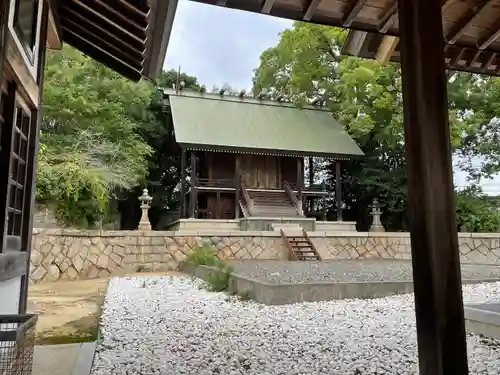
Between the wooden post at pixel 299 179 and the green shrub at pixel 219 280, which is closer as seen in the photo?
the green shrub at pixel 219 280

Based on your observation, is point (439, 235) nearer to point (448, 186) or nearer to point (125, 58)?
point (448, 186)

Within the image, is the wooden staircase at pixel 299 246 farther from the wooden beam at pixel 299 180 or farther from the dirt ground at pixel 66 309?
the dirt ground at pixel 66 309

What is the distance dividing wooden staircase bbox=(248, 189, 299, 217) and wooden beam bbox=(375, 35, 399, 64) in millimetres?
10492

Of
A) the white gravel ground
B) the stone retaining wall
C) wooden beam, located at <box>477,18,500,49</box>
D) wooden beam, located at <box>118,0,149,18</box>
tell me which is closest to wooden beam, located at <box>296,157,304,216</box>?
the stone retaining wall

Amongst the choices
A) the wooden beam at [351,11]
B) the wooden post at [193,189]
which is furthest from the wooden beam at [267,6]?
the wooden post at [193,189]

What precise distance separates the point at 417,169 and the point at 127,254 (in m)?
9.02

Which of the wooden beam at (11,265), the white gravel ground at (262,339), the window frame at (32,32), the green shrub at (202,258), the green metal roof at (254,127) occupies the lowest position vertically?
the white gravel ground at (262,339)

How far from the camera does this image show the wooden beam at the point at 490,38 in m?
3.18

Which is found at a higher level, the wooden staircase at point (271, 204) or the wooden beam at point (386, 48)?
the wooden beam at point (386, 48)

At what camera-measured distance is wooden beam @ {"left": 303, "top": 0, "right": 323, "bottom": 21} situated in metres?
2.62

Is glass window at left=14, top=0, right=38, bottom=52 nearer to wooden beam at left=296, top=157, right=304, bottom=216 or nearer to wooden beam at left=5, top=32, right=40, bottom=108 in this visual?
wooden beam at left=5, top=32, right=40, bottom=108

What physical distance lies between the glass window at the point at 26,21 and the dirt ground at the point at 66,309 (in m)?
2.51

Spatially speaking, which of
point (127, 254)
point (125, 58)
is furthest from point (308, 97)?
point (125, 58)

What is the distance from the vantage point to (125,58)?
4.46 meters
